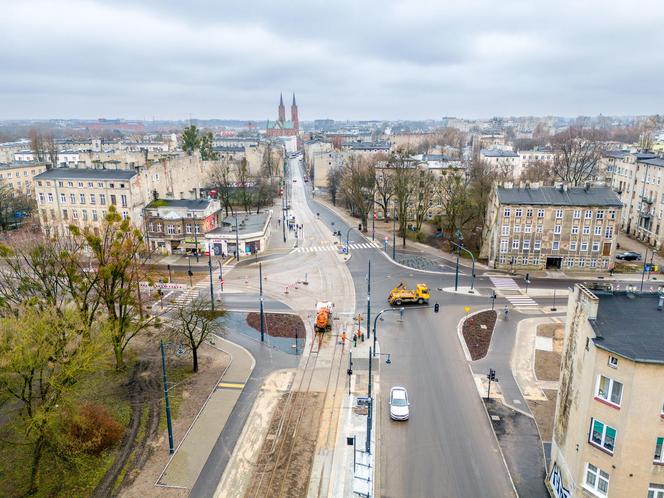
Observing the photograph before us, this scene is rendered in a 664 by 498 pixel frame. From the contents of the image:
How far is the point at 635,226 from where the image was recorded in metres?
75.0

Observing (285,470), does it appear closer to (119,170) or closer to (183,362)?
(183,362)

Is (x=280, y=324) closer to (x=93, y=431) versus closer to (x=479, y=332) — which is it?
(x=479, y=332)

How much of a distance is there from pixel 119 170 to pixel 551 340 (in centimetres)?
5877

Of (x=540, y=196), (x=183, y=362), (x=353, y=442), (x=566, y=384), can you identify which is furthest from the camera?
(x=540, y=196)

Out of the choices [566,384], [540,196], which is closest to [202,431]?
[566,384]

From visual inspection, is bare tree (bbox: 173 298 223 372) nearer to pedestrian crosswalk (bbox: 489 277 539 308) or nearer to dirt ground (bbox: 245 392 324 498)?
dirt ground (bbox: 245 392 324 498)

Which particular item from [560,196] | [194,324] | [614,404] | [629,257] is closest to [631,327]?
[614,404]

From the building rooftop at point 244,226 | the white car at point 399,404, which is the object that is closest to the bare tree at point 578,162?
the building rooftop at point 244,226

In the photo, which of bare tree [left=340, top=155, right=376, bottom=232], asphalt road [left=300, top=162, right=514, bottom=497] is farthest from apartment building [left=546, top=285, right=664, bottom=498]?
bare tree [left=340, top=155, right=376, bottom=232]

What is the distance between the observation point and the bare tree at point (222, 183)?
9338 cm

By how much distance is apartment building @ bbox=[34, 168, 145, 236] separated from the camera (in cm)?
6631

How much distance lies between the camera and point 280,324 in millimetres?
43562

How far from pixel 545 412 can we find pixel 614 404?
40.4 feet

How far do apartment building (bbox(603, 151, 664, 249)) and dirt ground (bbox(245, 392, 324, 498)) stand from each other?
5999cm
